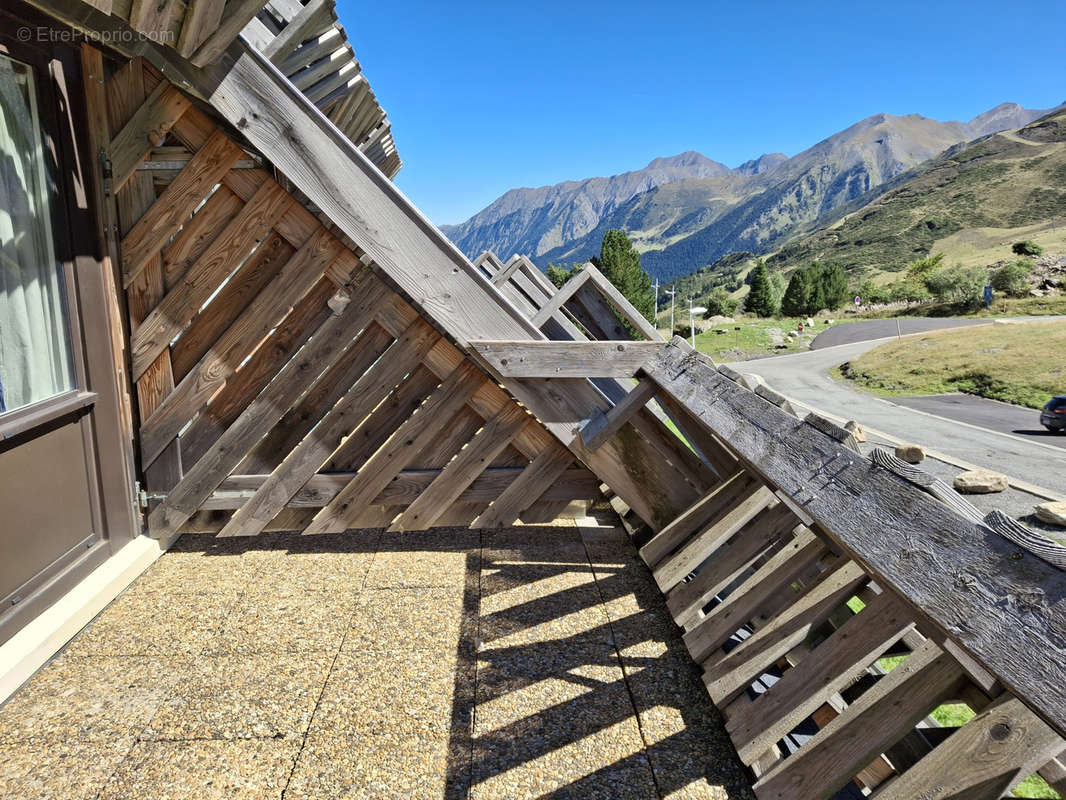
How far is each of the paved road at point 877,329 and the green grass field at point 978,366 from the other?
43.0 ft

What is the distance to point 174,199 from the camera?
10.7ft

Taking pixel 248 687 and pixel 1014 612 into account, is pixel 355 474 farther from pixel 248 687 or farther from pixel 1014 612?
pixel 1014 612

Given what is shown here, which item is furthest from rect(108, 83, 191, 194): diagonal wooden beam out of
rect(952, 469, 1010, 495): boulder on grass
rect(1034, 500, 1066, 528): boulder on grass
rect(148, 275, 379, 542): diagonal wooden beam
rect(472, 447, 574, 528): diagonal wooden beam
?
rect(952, 469, 1010, 495): boulder on grass

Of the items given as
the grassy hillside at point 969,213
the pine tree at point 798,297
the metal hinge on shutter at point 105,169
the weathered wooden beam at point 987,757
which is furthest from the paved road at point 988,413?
the grassy hillside at point 969,213

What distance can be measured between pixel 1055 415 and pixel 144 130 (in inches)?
1174

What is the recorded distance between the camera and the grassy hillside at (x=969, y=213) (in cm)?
12700

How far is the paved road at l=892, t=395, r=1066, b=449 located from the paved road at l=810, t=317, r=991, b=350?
80.3 ft

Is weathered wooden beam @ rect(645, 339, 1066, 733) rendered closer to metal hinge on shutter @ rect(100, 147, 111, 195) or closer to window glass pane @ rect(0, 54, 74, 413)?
window glass pane @ rect(0, 54, 74, 413)

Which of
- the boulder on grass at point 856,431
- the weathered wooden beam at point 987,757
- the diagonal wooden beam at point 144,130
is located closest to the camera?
the weathered wooden beam at point 987,757

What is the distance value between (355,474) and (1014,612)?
→ 3169 millimetres

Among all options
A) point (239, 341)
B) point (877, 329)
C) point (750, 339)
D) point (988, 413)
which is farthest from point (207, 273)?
point (877, 329)

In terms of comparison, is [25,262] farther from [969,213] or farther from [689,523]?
[969,213]

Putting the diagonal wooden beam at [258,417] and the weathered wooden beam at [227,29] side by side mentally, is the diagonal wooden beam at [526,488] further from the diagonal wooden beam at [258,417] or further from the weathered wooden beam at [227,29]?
the weathered wooden beam at [227,29]

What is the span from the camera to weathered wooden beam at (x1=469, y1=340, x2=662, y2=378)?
3.03 metres
